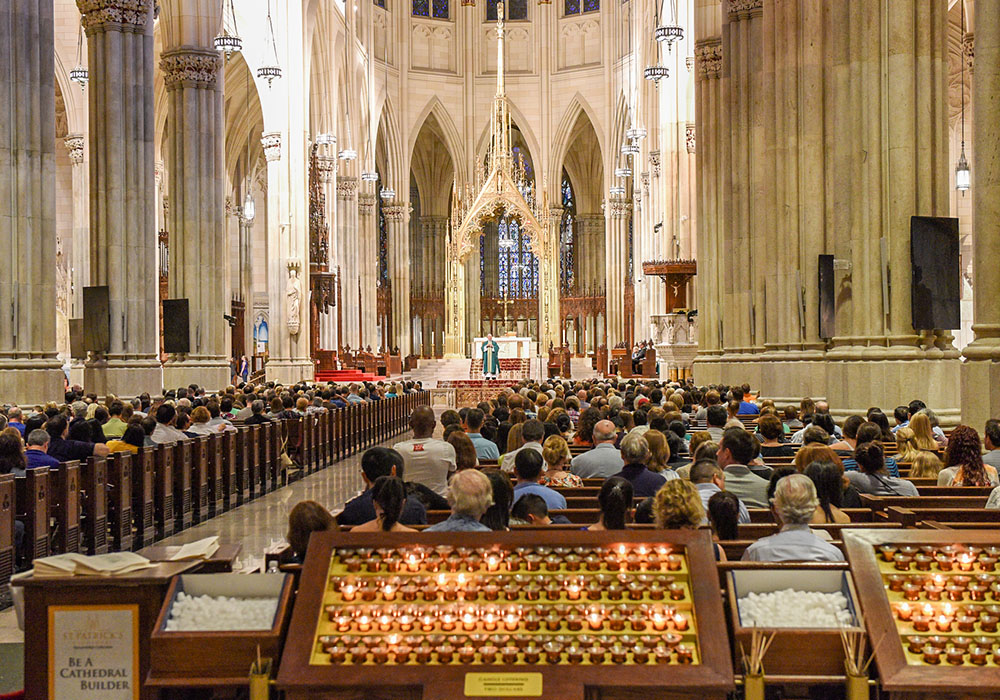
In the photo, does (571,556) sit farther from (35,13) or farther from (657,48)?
(657,48)

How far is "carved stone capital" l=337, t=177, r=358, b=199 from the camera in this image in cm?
3959

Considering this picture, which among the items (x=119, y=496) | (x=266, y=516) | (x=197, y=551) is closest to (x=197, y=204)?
(x=266, y=516)

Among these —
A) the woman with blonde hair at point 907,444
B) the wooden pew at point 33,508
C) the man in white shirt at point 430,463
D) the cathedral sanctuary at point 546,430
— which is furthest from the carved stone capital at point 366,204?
the woman with blonde hair at point 907,444

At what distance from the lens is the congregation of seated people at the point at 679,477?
14.6 feet

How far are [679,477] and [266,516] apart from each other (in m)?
6.18

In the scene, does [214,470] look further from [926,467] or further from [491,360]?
[491,360]

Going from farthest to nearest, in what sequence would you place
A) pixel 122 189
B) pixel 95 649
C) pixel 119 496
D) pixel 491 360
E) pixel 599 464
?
pixel 491 360 < pixel 122 189 < pixel 119 496 < pixel 599 464 < pixel 95 649

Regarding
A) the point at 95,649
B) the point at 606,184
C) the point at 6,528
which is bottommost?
the point at 6,528

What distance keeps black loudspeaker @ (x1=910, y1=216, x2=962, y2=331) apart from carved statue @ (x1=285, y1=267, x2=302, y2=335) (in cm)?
2143

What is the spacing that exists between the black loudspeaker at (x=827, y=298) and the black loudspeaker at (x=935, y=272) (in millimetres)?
1536

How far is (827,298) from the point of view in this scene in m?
12.6

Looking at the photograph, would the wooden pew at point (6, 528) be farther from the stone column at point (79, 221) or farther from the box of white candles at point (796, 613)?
the stone column at point (79, 221)

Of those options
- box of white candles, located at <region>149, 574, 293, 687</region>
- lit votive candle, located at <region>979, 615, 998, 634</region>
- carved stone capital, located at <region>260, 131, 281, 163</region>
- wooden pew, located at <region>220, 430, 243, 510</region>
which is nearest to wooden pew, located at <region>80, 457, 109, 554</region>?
wooden pew, located at <region>220, 430, 243, 510</region>

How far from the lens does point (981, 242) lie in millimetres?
8688
